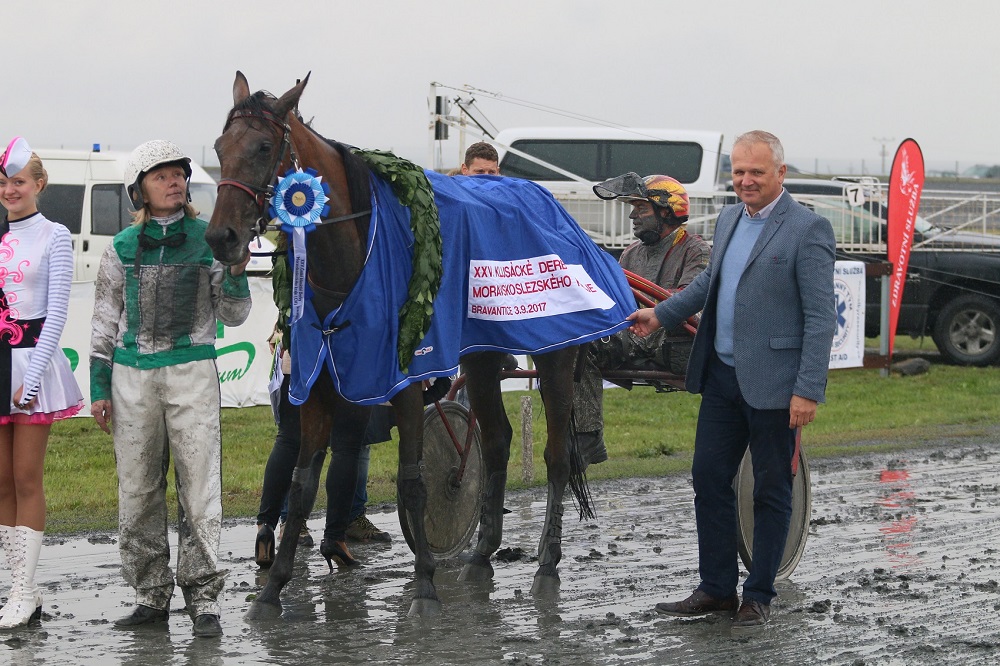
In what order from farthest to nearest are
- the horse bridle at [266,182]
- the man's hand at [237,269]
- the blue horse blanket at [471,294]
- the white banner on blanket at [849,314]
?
the white banner on blanket at [849,314] → the blue horse blanket at [471,294] → the man's hand at [237,269] → the horse bridle at [266,182]

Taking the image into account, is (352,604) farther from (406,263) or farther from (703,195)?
(703,195)

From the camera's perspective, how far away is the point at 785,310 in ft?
19.5

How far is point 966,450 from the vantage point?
1204 centimetres

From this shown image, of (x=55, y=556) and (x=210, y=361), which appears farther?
(x=55, y=556)

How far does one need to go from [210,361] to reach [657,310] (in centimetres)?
217

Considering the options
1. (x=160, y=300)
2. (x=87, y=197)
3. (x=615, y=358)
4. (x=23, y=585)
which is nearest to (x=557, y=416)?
(x=615, y=358)

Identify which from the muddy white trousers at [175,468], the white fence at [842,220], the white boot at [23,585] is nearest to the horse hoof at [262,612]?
the muddy white trousers at [175,468]

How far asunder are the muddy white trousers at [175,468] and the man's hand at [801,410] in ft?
8.24

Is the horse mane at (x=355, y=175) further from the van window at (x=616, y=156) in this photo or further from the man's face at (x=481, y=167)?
the van window at (x=616, y=156)

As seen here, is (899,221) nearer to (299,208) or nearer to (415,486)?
(415,486)

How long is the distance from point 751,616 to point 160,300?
2949 millimetres

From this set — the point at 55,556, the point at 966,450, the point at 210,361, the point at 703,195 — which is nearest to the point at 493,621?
the point at 210,361

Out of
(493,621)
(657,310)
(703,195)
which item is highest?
(703,195)

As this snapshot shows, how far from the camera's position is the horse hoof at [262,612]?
6066 mm
